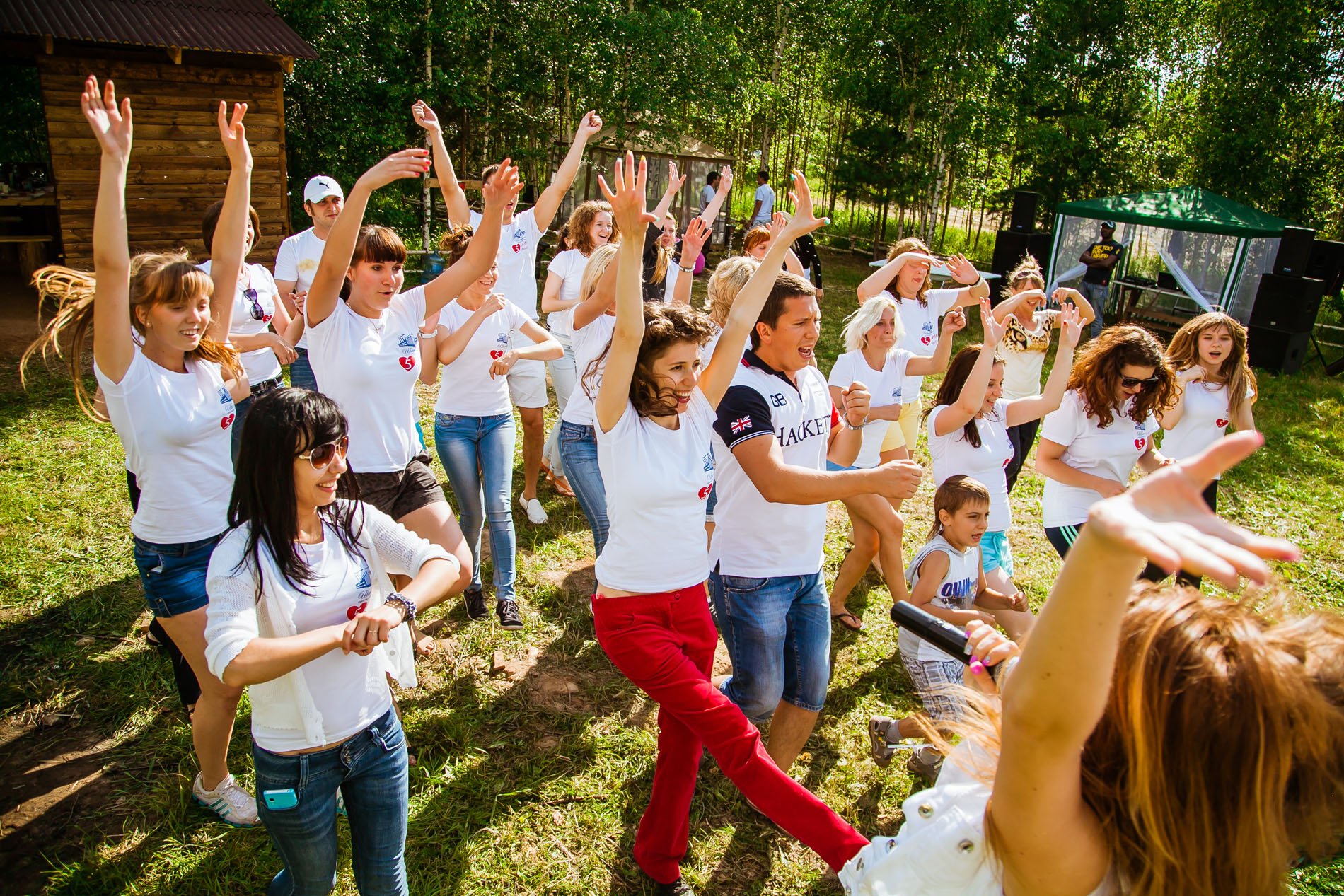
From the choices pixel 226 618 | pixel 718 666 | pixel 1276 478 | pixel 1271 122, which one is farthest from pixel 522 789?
pixel 1271 122

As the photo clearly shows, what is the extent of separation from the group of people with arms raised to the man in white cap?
0.03m

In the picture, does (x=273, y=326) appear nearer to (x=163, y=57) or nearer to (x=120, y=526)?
(x=120, y=526)

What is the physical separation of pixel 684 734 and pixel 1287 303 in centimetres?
1347

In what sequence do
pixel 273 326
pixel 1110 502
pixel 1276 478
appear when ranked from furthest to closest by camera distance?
pixel 1276 478 → pixel 273 326 → pixel 1110 502

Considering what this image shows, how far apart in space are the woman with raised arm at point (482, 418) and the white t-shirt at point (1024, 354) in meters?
3.33

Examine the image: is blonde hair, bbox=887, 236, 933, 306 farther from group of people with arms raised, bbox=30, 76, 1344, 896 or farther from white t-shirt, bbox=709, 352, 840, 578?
white t-shirt, bbox=709, 352, 840, 578

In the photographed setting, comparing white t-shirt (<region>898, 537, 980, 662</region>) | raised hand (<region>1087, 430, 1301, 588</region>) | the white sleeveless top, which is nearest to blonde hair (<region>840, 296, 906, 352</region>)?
white t-shirt (<region>898, 537, 980, 662</region>)

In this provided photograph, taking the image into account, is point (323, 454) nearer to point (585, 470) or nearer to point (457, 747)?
point (457, 747)

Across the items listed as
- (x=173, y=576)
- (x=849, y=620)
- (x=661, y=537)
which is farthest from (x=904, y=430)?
(x=173, y=576)

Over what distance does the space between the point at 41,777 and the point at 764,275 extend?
3.55 metres

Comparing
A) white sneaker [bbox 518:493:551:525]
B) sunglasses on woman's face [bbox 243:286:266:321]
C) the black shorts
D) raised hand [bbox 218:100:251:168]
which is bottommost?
white sneaker [bbox 518:493:551:525]

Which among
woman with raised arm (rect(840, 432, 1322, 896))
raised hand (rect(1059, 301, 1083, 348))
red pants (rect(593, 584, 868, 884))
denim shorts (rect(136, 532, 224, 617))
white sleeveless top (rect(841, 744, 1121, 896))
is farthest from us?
raised hand (rect(1059, 301, 1083, 348))

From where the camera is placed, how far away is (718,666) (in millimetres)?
4402

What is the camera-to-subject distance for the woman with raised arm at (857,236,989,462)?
5281 mm
